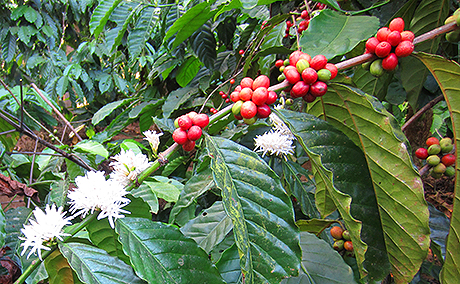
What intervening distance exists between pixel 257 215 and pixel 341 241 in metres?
0.52

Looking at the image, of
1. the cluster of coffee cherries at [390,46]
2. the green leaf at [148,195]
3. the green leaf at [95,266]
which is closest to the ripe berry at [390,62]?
the cluster of coffee cherries at [390,46]

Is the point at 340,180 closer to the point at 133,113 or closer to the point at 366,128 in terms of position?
the point at 366,128

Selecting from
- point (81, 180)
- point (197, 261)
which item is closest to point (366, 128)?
point (197, 261)

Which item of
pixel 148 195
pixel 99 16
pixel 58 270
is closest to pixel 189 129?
pixel 58 270

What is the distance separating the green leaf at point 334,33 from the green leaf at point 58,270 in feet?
1.94

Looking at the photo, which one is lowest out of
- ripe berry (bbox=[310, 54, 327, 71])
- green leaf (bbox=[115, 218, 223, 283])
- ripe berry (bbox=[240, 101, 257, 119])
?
green leaf (bbox=[115, 218, 223, 283])

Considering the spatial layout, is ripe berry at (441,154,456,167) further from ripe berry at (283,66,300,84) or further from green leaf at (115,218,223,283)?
green leaf at (115,218,223,283)

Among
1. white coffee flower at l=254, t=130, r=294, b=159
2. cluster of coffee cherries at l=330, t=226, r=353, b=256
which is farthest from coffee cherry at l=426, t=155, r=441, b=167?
white coffee flower at l=254, t=130, r=294, b=159

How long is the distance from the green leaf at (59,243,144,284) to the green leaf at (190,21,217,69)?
0.92 meters

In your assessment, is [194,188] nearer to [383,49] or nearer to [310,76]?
[310,76]

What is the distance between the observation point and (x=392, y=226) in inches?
18.4

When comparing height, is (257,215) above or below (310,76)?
below

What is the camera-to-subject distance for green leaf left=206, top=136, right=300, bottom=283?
373 millimetres

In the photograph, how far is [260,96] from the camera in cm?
44
